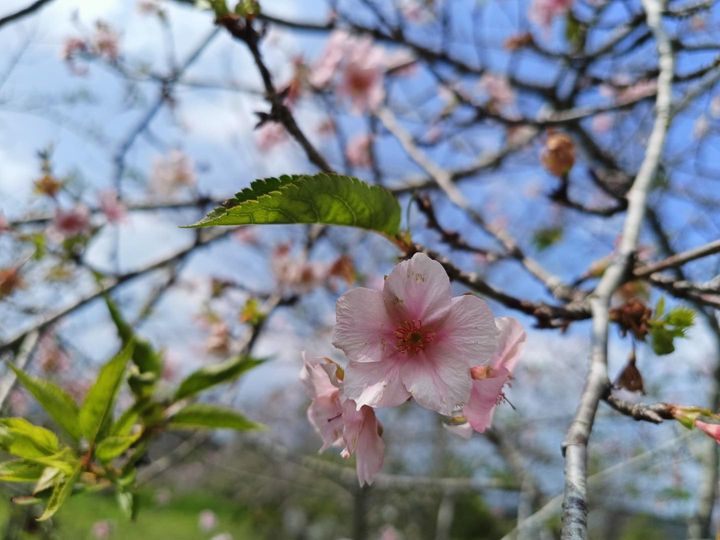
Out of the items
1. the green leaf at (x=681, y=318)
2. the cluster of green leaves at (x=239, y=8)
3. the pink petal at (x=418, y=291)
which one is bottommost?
the pink petal at (x=418, y=291)

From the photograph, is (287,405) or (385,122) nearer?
(385,122)

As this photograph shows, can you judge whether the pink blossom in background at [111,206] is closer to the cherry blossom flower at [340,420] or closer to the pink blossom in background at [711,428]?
the cherry blossom flower at [340,420]

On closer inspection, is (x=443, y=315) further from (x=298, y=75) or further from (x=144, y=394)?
(x=298, y=75)

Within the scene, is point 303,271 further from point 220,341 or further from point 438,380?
point 438,380

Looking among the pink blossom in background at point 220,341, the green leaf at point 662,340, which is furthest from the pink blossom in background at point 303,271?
the green leaf at point 662,340

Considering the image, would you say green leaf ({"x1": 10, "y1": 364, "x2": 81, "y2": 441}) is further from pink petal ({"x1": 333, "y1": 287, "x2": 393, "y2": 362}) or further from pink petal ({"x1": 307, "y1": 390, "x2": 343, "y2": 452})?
pink petal ({"x1": 333, "y1": 287, "x2": 393, "y2": 362})

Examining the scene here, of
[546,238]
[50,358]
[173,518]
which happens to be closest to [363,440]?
[546,238]

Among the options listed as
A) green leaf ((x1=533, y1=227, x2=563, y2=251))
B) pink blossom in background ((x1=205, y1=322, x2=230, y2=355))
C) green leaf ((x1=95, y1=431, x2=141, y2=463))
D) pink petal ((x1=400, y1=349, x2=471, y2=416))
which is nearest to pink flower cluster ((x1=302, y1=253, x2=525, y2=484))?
pink petal ((x1=400, y1=349, x2=471, y2=416))

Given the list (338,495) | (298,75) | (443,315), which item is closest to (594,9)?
(298,75)
